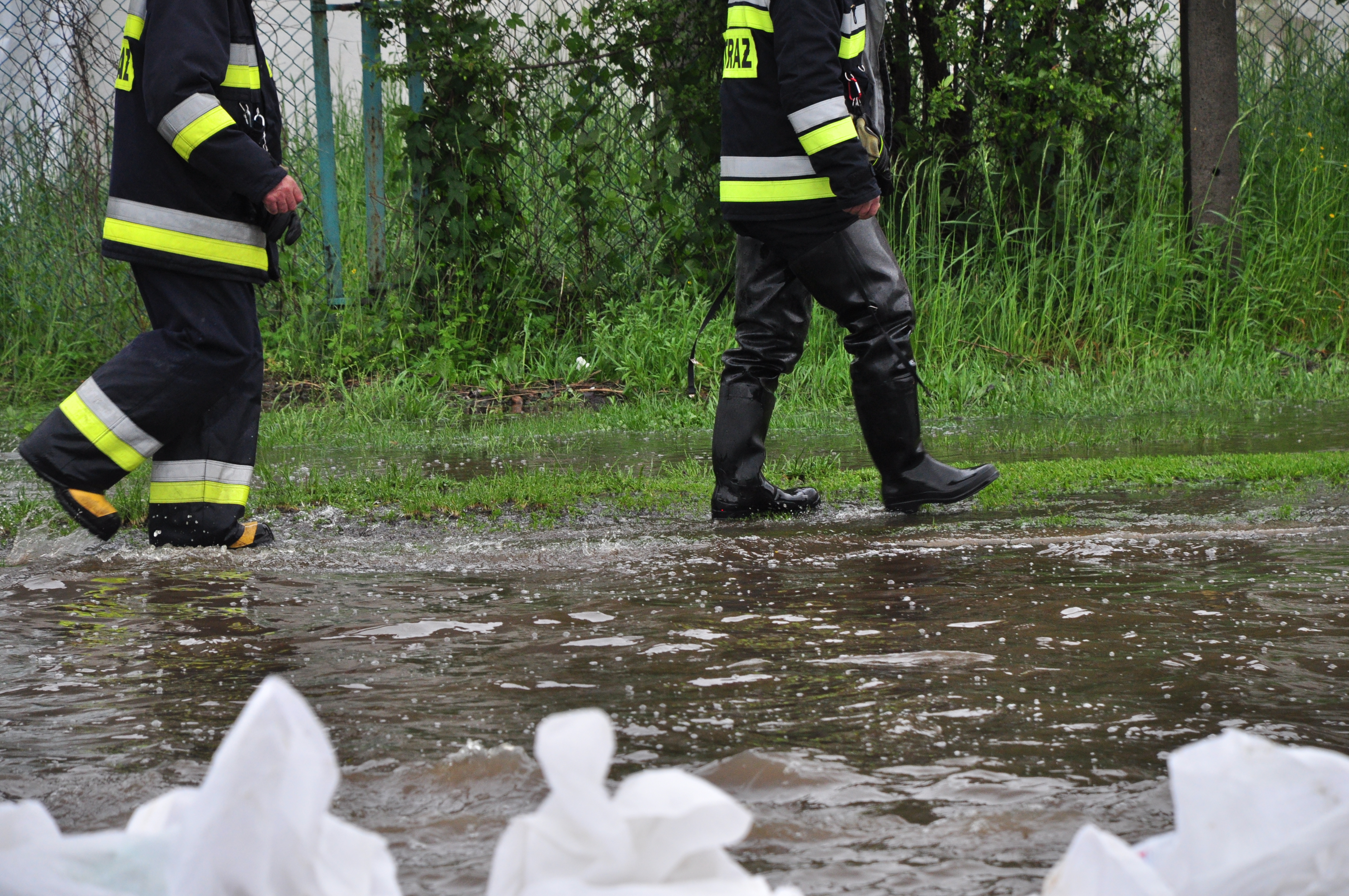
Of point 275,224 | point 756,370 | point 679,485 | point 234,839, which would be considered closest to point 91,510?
point 275,224

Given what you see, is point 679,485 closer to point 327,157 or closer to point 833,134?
point 833,134

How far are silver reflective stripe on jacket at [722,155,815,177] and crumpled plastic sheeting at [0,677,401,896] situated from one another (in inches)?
127

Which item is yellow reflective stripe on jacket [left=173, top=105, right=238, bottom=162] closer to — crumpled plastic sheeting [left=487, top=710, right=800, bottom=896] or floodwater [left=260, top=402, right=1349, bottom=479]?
floodwater [left=260, top=402, right=1349, bottom=479]

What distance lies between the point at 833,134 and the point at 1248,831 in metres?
3.04

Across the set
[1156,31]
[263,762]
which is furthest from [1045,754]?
[1156,31]

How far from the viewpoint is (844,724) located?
1822 mm

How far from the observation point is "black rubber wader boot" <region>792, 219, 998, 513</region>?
3.97m

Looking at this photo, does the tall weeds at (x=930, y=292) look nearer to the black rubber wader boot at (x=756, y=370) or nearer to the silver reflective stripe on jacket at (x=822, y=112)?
the black rubber wader boot at (x=756, y=370)

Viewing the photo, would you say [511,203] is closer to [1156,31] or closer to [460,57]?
→ [460,57]

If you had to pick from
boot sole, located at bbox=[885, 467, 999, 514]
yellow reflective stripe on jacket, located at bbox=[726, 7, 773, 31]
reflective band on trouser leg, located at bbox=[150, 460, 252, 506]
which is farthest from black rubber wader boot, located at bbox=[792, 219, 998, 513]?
reflective band on trouser leg, located at bbox=[150, 460, 252, 506]

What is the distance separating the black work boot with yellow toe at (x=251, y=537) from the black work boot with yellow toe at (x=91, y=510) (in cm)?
33

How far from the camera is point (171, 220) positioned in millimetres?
3535

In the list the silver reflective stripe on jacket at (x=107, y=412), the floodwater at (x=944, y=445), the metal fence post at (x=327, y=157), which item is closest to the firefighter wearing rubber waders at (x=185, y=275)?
the silver reflective stripe on jacket at (x=107, y=412)

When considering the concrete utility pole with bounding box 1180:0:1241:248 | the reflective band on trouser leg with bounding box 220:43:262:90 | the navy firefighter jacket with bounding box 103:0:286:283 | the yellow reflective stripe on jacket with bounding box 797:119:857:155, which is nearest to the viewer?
the navy firefighter jacket with bounding box 103:0:286:283
